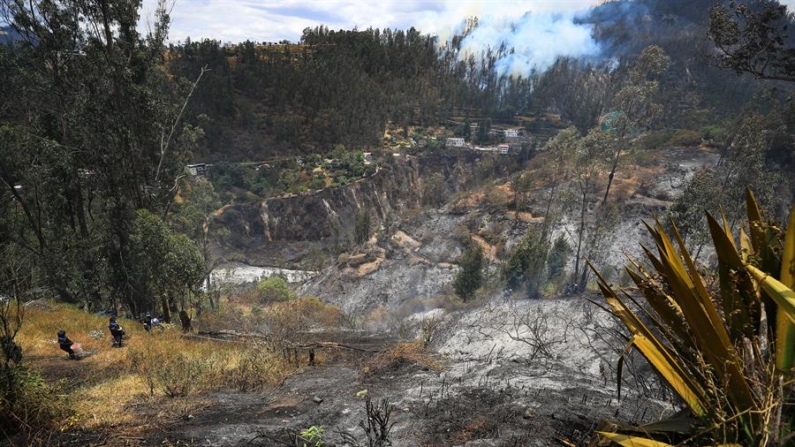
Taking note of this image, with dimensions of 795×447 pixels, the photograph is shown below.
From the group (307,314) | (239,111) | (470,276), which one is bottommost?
(307,314)

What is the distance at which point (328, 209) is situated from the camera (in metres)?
53.4

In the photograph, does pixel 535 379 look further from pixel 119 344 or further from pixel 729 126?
pixel 729 126

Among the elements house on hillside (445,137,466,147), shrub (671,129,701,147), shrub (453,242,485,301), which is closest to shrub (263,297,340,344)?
shrub (453,242,485,301)

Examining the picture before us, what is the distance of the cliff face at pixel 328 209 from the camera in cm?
4916

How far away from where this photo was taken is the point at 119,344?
10.9 metres

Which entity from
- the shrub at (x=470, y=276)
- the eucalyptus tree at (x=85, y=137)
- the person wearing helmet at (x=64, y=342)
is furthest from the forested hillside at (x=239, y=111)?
the shrub at (x=470, y=276)

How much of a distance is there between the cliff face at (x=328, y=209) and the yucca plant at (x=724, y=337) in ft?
134

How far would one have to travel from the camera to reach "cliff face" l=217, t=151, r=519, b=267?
49.2 metres

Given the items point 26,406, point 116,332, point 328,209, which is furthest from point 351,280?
point 26,406

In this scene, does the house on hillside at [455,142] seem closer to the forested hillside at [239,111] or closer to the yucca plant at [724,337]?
the forested hillside at [239,111]

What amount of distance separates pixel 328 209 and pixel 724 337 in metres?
52.4

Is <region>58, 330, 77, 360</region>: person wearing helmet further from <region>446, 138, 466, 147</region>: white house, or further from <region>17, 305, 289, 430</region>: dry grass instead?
<region>446, 138, 466, 147</region>: white house

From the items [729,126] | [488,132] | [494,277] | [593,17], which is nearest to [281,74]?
[488,132]

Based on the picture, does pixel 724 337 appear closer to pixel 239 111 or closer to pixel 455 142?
pixel 239 111
